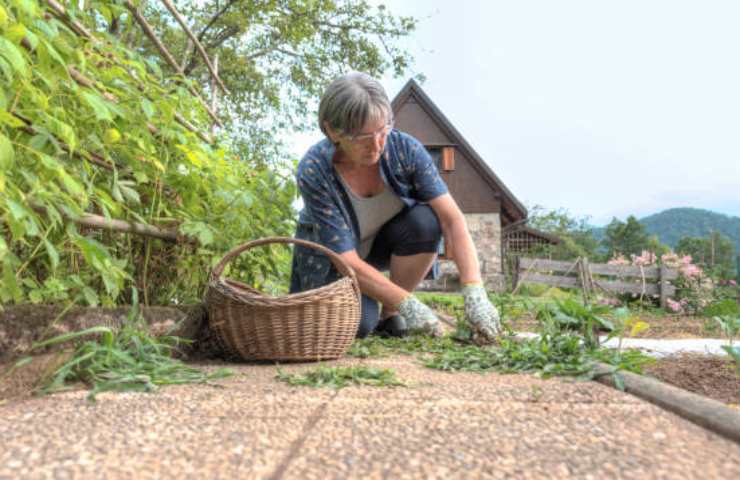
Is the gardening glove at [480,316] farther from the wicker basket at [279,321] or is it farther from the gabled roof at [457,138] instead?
the gabled roof at [457,138]

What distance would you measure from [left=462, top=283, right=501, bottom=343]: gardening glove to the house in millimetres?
12382

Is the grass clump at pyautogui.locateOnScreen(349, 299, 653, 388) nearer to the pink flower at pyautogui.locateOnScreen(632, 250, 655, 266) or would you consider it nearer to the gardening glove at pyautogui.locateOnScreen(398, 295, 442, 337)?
the gardening glove at pyautogui.locateOnScreen(398, 295, 442, 337)

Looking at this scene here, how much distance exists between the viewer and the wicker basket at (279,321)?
1.91 metres

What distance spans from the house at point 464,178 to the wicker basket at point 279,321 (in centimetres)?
1284

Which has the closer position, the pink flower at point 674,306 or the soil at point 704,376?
the soil at point 704,376

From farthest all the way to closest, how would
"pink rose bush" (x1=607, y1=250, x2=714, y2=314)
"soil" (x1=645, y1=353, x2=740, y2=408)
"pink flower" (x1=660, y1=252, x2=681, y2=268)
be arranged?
1. "pink flower" (x1=660, y1=252, x2=681, y2=268)
2. "pink rose bush" (x1=607, y1=250, x2=714, y2=314)
3. "soil" (x1=645, y1=353, x2=740, y2=408)

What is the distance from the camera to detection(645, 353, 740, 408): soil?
1560 millimetres

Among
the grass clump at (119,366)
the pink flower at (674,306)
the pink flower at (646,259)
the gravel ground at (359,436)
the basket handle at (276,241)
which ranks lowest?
the pink flower at (674,306)

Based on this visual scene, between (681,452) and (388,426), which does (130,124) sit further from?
(681,452)

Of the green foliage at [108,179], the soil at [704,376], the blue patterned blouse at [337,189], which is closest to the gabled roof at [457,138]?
the green foliage at [108,179]

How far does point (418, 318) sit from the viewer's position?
255cm

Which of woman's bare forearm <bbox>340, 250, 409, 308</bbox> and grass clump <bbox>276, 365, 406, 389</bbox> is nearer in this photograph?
grass clump <bbox>276, 365, 406, 389</bbox>

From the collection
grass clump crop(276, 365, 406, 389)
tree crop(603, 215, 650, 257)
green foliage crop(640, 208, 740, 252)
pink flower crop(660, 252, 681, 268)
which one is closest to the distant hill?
green foliage crop(640, 208, 740, 252)

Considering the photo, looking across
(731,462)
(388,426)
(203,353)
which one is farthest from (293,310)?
(731,462)
